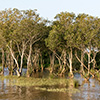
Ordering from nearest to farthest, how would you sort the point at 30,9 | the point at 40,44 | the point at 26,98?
the point at 26,98 → the point at 30,9 → the point at 40,44

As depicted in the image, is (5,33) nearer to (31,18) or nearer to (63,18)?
(31,18)

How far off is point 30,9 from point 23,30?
13.2ft

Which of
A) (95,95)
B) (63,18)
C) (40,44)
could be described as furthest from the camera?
(40,44)

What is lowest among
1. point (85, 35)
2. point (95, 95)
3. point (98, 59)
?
point (95, 95)

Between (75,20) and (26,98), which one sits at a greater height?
(75,20)

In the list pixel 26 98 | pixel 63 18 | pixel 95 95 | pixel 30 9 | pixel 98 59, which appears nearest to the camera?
pixel 26 98

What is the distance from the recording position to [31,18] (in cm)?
4178

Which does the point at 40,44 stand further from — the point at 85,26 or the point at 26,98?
the point at 26,98

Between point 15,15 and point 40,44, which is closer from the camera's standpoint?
point 15,15

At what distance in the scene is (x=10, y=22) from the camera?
43312 millimetres

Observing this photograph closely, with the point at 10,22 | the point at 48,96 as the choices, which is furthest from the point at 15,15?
the point at 48,96

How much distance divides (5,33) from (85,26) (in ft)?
49.1

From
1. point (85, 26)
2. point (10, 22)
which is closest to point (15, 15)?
point (10, 22)

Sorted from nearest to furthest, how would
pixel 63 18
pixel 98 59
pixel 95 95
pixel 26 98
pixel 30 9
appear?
pixel 26 98 < pixel 95 95 < pixel 30 9 < pixel 63 18 < pixel 98 59
